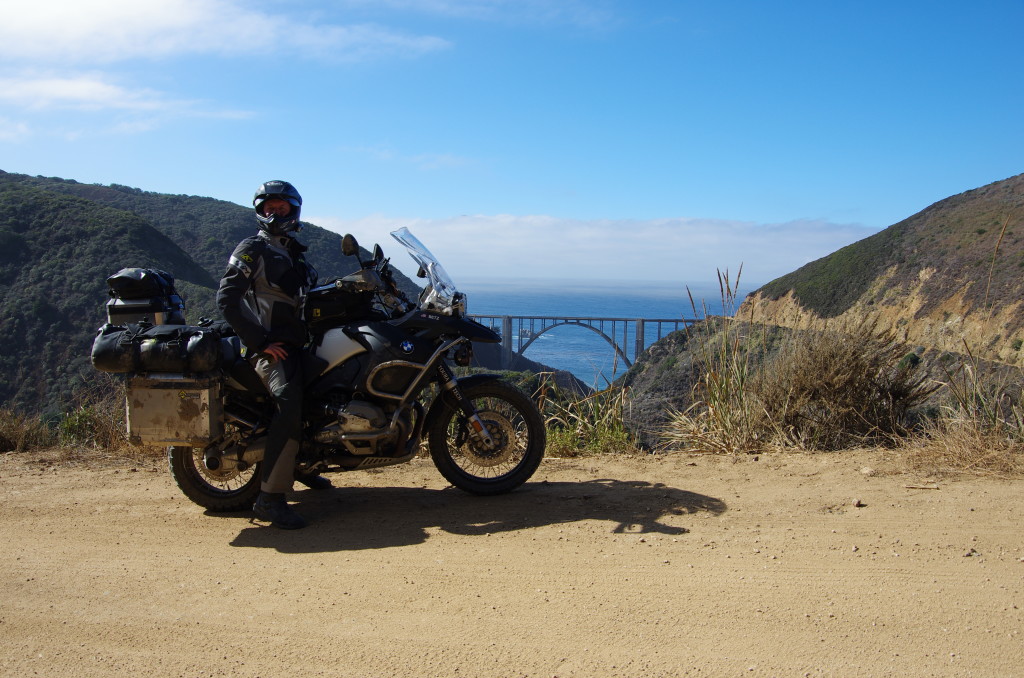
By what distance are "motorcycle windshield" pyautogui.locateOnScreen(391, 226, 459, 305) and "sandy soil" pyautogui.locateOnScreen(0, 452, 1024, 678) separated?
4.49ft

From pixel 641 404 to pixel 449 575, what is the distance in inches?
198

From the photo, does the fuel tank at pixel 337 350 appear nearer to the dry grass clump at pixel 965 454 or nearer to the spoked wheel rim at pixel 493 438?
the spoked wheel rim at pixel 493 438

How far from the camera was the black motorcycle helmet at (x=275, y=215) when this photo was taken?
4754mm

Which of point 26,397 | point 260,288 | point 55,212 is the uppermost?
point 55,212

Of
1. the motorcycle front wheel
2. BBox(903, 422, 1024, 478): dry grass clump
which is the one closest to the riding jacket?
the motorcycle front wheel

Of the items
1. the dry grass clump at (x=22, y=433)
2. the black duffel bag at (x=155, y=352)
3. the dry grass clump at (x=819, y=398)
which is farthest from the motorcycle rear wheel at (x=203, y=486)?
the dry grass clump at (x=819, y=398)

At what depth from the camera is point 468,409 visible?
16.1 ft

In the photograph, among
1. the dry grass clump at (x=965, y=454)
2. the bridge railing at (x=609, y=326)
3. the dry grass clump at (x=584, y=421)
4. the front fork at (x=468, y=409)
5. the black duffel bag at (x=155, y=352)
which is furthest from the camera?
the bridge railing at (x=609, y=326)

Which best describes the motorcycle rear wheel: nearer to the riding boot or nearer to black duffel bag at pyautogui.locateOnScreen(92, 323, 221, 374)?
the riding boot

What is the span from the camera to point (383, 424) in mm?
4680

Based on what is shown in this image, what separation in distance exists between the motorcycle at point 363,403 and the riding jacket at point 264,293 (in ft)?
0.51

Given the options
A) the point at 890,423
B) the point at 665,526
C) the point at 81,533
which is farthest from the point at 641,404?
the point at 81,533

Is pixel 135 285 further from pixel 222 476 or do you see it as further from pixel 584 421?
pixel 584 421

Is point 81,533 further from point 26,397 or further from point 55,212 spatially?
point 55,212
